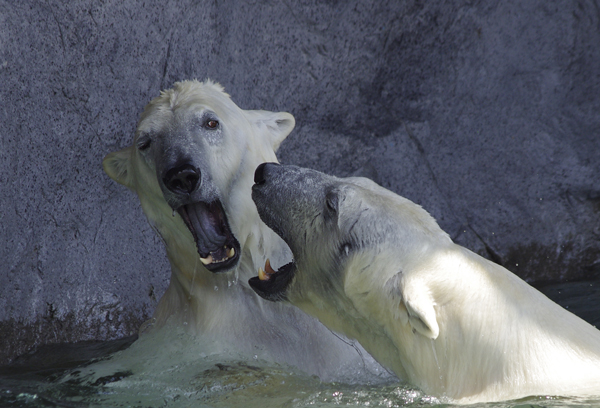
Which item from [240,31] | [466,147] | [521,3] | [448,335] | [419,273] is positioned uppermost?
[521,3]

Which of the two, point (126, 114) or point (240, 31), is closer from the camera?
point (126, 114)

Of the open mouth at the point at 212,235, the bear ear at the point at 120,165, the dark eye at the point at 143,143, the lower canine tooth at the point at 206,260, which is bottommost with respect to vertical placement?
the lower canine tooth at the point at 206,260

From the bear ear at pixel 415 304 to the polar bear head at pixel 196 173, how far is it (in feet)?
3.11

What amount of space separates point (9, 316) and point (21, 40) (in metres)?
1.82

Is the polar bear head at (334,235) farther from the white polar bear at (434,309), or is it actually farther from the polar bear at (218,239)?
the polar bear at (218,239)

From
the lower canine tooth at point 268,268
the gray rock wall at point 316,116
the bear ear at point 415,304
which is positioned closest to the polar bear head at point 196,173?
the lower canine tooth at point 268,268

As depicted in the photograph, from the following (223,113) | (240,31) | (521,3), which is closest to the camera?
(223,113)

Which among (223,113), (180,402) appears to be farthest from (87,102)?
(180,402)

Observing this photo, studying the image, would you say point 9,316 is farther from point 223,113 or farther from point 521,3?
point 521,3

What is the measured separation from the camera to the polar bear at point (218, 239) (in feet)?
10.5

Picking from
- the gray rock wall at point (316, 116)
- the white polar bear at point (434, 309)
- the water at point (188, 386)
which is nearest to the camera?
the white polar bear at point (434, 309)

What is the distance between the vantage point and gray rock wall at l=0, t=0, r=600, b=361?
4.73 metres

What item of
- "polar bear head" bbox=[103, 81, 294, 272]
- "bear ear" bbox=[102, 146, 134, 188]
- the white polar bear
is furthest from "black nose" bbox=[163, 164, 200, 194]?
the white polar bear

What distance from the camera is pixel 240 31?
5418mm
